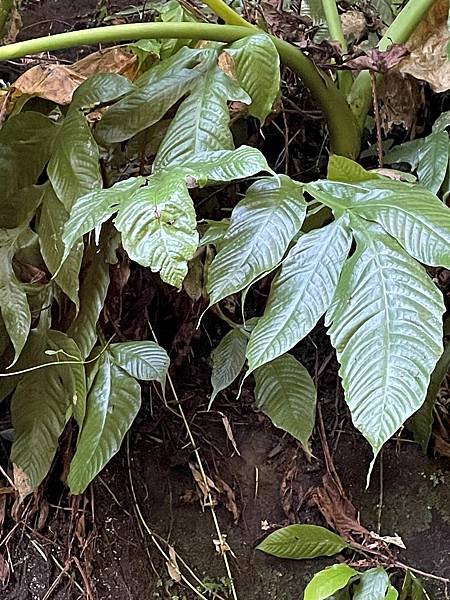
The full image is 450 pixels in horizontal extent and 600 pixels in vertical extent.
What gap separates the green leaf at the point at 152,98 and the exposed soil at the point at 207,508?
320 mm

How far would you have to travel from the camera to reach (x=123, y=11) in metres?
1.29

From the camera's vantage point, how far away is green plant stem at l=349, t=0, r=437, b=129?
903mm

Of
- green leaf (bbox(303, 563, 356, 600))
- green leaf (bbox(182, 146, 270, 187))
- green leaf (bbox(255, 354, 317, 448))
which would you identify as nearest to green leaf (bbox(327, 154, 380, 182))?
green leaf (bbox(182, 146, 270, 187))

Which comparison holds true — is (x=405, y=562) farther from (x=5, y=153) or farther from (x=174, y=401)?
(x=5, y=153)

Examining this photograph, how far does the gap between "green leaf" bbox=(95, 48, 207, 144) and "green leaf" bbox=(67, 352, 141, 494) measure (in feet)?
0.91

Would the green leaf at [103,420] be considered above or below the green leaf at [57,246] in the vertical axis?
below

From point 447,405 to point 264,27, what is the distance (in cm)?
56

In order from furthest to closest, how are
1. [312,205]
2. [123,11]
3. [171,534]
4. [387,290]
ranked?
[123,11], [171,534], [312,205], [387,290]

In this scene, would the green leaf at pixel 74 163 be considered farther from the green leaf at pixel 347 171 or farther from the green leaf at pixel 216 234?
the green leaf at pixel 347 171

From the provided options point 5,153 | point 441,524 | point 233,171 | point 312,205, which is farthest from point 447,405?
point 5,153

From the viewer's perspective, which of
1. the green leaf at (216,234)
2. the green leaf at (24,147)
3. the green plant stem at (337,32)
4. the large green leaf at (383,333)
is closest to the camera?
the large green leaf at (383,333)

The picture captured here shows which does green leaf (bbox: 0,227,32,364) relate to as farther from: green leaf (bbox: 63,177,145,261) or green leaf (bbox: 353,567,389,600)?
green leaf (bbox: 353,567,389,600)

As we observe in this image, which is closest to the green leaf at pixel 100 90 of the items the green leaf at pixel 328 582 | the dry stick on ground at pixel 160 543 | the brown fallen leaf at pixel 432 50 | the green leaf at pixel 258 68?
the green leaf at pixel 258 68

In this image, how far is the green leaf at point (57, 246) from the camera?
0.77 m
